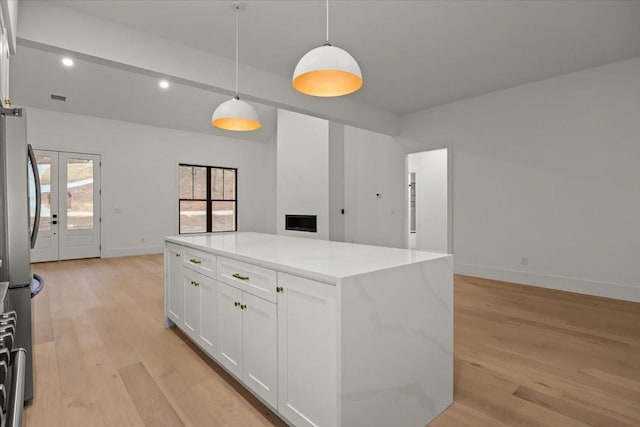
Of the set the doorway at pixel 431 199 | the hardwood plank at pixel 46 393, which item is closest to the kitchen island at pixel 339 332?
the hardwood plank at pixel 46 393

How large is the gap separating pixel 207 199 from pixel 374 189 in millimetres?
4448

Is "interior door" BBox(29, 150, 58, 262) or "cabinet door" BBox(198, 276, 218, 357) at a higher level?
"interior door" BBox(29, 150, 58, 262)

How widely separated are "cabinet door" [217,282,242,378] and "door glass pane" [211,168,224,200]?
6.90 meters

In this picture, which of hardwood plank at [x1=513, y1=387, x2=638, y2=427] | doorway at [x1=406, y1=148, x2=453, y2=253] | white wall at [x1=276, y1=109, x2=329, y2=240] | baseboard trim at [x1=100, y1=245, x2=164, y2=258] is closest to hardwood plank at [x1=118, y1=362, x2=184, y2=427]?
hardwood plank at [x1=513, y1=387, x2=638, y2=427]

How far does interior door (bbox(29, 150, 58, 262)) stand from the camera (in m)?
6.09

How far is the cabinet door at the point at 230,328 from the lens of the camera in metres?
1.91

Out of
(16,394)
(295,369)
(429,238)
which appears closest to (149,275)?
(295,369)

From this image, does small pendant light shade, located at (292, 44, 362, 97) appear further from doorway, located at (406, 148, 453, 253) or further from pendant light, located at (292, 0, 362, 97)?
doorway, located at (406, 148, 453, 253)

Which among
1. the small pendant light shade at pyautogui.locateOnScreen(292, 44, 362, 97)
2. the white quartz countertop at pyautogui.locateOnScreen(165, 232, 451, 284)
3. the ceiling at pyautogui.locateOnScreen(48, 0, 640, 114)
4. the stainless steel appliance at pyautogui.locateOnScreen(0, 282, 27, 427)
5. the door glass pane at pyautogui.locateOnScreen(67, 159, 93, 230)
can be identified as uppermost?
the ceiling at pyautogui.locateOnScreen(48, 0, 640, 114)

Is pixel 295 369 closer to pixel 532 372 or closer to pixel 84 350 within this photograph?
pixel 532 372

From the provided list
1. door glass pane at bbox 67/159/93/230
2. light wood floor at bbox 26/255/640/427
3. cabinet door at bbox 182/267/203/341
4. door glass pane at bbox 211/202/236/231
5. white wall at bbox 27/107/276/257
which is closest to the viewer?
light wood floor at bbox 26/255/640/427

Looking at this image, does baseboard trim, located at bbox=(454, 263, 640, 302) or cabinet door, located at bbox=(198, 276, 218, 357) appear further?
baseboard trim, located at bbox=(454, 263, 640, 302)

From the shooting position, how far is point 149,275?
513 cm

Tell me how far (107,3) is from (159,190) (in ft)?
17.2
